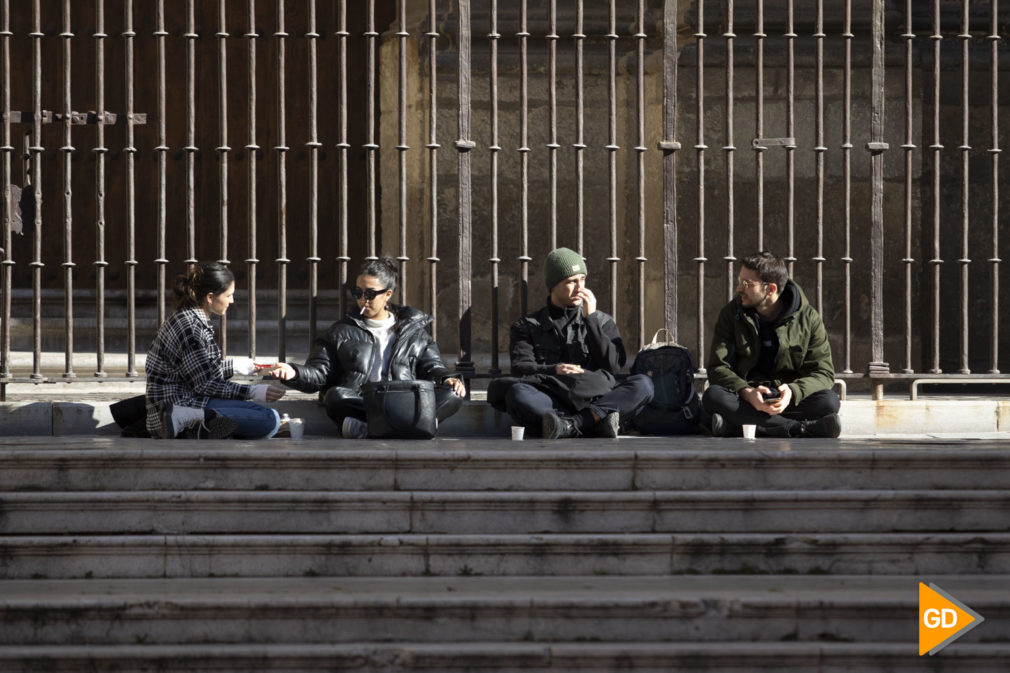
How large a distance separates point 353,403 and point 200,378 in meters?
0.79

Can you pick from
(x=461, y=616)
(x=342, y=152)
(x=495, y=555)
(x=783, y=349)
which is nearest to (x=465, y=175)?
(x=342, y=152)

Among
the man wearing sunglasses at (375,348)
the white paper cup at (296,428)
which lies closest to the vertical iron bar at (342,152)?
the man wearing sunglasses at (375,348)

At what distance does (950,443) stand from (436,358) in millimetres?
2743

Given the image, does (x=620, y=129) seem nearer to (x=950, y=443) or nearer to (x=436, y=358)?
(x=436, y=358)

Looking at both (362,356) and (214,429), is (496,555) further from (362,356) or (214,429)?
(362,356)

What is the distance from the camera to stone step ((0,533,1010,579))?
16.5 ft

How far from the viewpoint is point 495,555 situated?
16.7 ft

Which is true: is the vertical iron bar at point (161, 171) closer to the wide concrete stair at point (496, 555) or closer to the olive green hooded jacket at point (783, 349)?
the wide concrete stair at point (496, 555)

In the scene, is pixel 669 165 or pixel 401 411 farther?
pixel 669 165

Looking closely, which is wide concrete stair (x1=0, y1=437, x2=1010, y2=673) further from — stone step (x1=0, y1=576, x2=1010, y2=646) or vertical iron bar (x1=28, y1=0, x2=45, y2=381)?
vertical iron bar (x1=28, y1=0, x2=45, y2=381)

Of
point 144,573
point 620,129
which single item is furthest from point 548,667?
point 620,129

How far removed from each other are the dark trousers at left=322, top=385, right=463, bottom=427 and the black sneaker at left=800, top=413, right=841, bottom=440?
6.06ft

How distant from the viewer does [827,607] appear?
465 centimetres

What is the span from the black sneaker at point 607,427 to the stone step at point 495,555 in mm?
1791
